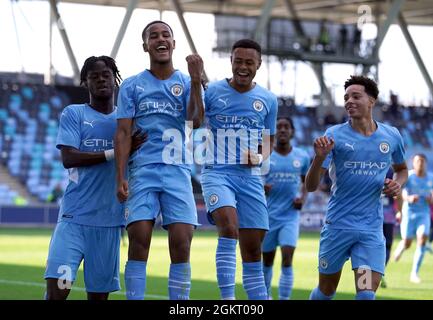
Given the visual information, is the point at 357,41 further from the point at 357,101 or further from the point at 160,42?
the point at 160,42

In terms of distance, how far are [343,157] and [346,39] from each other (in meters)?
38.6

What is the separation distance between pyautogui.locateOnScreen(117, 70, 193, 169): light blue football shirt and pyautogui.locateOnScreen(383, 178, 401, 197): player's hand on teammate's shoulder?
6.68 ft

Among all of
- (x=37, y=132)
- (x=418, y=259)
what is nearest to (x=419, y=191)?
(x=418, y=259)

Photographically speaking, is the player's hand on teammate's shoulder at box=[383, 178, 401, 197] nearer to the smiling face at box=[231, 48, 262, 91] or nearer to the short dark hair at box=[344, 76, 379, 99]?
the short dark hair at box=[344, 76, 379, 99]

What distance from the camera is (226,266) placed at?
10672mm

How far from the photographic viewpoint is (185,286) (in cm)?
970

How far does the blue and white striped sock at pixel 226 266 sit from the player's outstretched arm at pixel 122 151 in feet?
4.65

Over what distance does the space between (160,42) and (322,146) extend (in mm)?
1776

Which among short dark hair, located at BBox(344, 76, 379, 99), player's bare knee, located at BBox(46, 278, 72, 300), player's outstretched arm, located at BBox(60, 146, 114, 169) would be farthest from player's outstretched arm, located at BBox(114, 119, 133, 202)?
short dark hair, located at BBox(344, 76, 379, 99)

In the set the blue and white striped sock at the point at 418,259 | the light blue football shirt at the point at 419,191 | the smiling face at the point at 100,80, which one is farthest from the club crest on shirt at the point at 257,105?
the light blue football shirt at the point at 419,191

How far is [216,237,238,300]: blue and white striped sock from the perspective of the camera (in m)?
10.7
